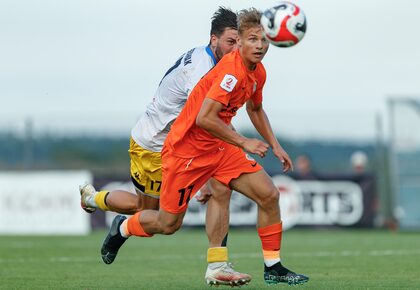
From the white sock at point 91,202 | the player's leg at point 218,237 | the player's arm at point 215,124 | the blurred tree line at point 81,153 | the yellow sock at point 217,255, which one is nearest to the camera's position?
the player's arm at point 215,124

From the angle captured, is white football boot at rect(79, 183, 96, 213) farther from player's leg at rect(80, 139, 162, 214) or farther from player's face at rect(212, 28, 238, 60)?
player's face at rect(212, 28, 238, 60)

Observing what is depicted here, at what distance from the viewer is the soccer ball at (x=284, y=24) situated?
7.67 metres

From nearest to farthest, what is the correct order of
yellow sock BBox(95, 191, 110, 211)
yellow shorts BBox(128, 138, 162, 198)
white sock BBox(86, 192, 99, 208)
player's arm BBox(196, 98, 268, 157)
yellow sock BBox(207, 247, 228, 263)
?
player's arm BBox(196, 98, 268, 157)
yellow sock BBox(207, 247, 228, 263)
yellow shorts BBox(128, 138, 162, 198)
yellow sock BBox(95, 191, 110, 211)
white sock BBox(86, 192, 99, 208)

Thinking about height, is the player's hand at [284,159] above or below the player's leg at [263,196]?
above

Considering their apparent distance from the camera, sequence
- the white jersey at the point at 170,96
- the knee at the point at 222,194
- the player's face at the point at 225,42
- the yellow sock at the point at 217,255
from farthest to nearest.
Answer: the player's face at the point at 225,42 < the white jersey at the point at 170,96 < the knee at the point at 222,194 < the yellow sock at the point at 217,255

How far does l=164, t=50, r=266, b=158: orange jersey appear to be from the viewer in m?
8.14

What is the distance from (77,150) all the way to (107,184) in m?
2.28

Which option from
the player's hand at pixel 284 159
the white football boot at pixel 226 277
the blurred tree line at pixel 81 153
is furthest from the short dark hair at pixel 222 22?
the blurred tree line at pixel 81 153

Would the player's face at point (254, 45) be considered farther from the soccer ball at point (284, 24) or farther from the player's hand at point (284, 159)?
the player's hand at point (284, 159)

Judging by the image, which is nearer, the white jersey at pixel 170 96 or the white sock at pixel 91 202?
the white jersey at pixel 170 96

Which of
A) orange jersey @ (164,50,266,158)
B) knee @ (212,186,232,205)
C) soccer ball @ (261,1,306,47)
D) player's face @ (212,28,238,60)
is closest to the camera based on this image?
soccer ball @ (261,1,306,47)

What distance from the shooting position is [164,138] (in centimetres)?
959

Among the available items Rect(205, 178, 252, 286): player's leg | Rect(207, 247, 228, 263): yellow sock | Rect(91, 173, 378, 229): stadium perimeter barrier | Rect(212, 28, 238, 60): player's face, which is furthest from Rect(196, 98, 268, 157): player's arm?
Rect(91, 173, 378, 229): stadium perimeter barrier

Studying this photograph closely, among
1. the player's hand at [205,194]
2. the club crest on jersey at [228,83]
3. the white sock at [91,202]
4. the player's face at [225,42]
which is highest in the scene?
the player's face at [225,42]
